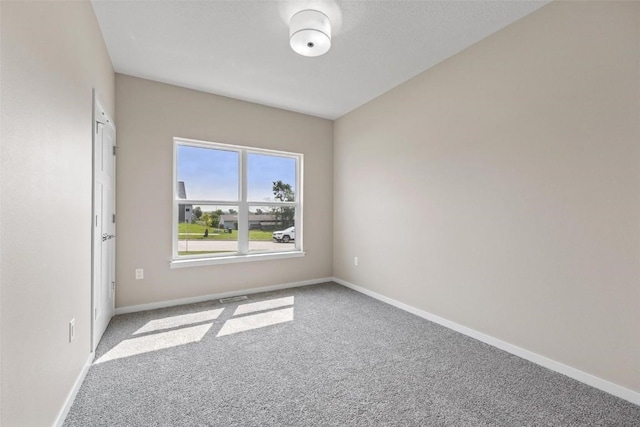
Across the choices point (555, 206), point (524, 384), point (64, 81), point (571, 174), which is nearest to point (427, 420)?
point (524, 384)

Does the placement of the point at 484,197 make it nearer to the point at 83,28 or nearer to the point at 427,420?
the point at 427,420

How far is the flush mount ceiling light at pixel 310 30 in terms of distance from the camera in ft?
7.27

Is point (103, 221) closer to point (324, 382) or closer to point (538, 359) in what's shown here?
point (324, 382)

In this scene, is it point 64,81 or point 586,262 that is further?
point 586,262

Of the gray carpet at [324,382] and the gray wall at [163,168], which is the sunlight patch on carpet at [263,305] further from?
the gray wall at [163,168]

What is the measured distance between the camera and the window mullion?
4055 millimetres

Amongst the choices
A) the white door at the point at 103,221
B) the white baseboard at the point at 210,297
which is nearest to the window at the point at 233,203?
the white baseboard at the point at 210,297

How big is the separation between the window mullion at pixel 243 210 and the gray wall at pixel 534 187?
2056mm

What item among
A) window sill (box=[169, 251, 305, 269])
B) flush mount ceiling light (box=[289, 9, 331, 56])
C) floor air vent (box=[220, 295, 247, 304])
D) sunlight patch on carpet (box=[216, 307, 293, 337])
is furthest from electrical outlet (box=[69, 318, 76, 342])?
flush mount ceiling light (box=[289, 9, 331, 56])

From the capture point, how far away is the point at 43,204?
1.38m

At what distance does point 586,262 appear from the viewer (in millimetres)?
1979

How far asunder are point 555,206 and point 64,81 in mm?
3304

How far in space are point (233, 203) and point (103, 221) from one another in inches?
61.9

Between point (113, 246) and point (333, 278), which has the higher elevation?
point (113, 246)
